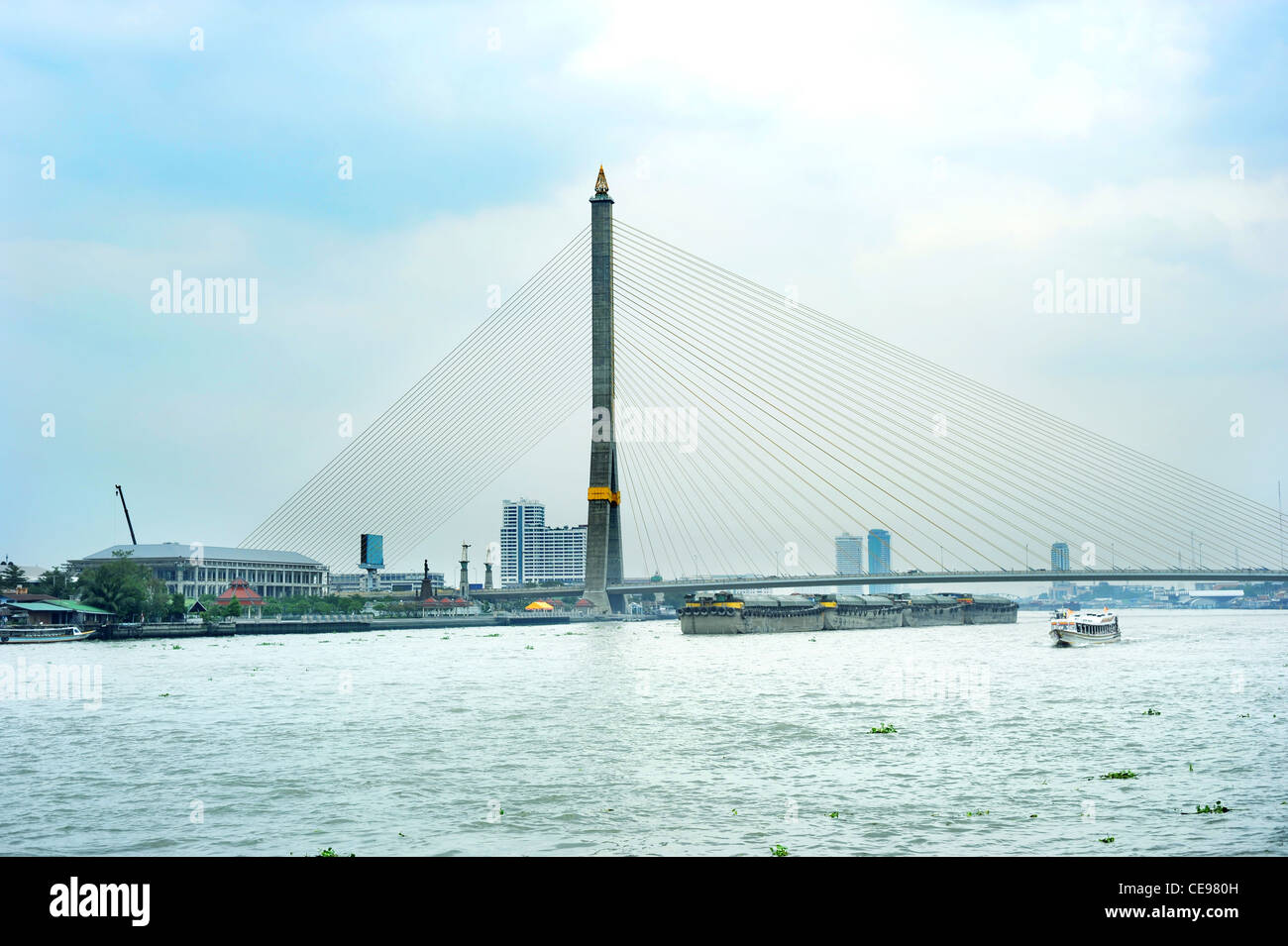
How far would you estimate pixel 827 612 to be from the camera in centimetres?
13825

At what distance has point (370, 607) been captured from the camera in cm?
18650

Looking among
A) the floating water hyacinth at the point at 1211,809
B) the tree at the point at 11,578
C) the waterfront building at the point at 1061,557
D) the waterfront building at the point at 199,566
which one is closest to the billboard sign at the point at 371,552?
the waterfront building at the point at 199,566

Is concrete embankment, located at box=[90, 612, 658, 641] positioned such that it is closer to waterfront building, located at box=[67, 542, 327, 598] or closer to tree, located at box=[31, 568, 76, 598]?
tree, located at box=[31, 568, 76, 598]

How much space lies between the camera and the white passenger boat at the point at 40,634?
9788 centimetres

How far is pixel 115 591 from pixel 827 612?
85.9m

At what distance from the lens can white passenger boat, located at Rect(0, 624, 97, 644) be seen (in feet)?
321

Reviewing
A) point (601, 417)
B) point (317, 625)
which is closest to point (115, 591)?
point (317, 625)

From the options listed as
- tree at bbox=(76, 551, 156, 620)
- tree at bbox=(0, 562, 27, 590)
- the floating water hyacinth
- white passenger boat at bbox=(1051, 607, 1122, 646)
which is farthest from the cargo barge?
the floating water hyacinth

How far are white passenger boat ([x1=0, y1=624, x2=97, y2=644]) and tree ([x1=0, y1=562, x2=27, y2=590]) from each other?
3222cm

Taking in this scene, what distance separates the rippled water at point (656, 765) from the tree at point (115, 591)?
7355 cm
